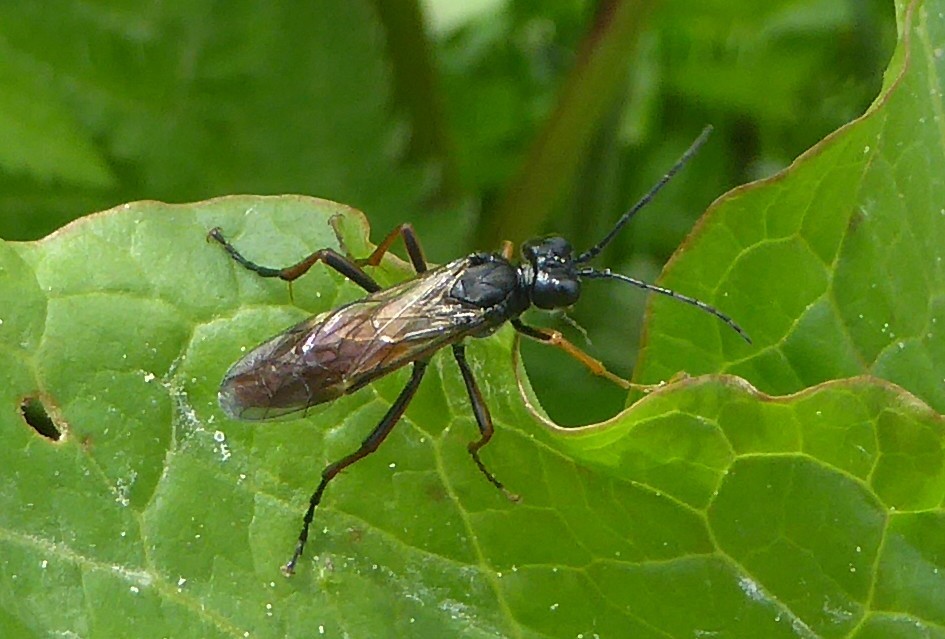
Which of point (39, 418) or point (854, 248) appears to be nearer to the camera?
point (39, 418)

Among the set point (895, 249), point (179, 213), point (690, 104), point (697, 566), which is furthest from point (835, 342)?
point (690, 104)

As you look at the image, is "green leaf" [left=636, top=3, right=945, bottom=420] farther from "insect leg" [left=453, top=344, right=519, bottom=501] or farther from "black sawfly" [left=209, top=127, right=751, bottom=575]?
"insect leg" [left=453, top=344, right=519, bottom=501]

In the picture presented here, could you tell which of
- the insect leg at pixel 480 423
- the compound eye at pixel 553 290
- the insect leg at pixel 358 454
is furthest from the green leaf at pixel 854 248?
the compound eye at pixel 553 290

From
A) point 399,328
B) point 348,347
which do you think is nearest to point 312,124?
point 399,328

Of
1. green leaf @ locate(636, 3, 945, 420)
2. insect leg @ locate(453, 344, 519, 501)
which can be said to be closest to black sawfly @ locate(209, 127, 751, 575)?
insect leg @ locate(453, 344, 519, 501)

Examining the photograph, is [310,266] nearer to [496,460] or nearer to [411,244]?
[496,460]

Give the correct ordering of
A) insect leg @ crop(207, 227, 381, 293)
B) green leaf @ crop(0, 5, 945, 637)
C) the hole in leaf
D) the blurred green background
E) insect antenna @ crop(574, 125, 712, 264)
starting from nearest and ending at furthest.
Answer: green leaf @ crop(0, 5, 945, 637)
the hole in leaf
insect leg @ crop(207, 227, 381, 293)
insect antenna @ crop(574, 125, 712, 264)
the blurred green background

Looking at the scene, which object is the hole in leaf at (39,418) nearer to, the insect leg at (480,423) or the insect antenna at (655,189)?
the insect leg at (480,423)
